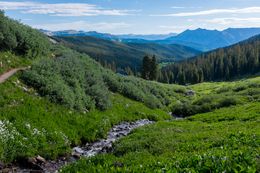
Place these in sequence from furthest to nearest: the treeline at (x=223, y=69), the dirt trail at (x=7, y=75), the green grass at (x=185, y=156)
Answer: the treeline at (x=223, y=69) → the dirt trail at (x=7, y=75) → the green grass at (x=185, y=156)

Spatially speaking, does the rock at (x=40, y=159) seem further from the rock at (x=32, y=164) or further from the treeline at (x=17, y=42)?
the treeline at (x=17, y=42)

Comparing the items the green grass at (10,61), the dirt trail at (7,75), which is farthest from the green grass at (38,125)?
the green grass at (10,61)

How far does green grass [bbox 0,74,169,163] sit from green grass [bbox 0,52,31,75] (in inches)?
127

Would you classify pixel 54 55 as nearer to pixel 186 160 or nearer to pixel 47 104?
pixel 47 104

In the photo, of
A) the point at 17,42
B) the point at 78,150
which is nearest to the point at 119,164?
the point at 78,150

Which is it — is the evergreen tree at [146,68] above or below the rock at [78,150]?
below

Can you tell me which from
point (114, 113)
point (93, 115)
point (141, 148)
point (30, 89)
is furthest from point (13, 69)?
point (141, 148)

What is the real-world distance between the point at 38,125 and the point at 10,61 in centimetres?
1222

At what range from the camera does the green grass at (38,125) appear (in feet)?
74.9

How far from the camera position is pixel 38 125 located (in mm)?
26516

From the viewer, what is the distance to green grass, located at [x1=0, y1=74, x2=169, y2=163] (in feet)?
74.9

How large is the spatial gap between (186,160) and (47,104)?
67.0 ft

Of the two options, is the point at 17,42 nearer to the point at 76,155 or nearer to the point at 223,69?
the point at 76,155

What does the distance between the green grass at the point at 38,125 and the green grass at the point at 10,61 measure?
3214 millimetres
